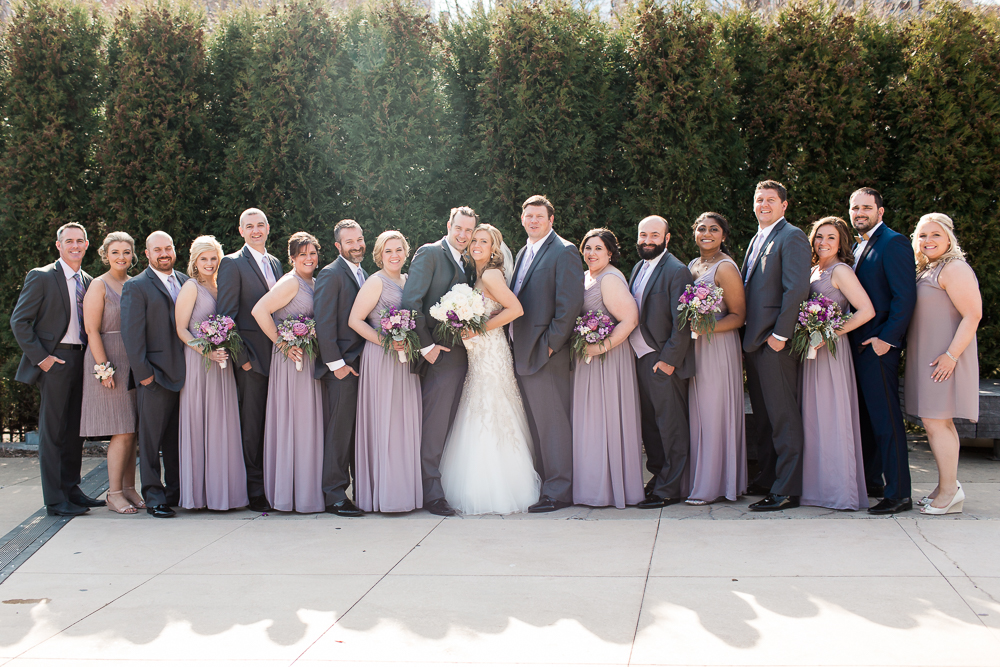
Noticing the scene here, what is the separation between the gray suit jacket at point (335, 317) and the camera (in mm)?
5852

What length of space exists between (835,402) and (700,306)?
1.20 m

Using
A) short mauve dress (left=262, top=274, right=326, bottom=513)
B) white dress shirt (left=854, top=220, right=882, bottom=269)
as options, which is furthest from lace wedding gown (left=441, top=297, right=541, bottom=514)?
white dress shirt (left=854, top=220, right=882, bottom=269)

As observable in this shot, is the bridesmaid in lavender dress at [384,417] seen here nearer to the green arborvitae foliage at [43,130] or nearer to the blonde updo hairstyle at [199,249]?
the blonde updo hairstyle at [199,249]

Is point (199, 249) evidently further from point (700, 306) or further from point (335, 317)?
point (700, 306)

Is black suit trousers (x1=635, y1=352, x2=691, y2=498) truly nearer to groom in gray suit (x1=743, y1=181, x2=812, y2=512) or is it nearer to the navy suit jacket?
groom in gray suit (x1=743, y1=181, x2=812, y2=512)

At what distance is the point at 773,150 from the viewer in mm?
7582

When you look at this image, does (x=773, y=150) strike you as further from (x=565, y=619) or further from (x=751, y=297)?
(x=565, y=619)

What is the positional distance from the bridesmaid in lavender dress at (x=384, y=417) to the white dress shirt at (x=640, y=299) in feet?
5.50

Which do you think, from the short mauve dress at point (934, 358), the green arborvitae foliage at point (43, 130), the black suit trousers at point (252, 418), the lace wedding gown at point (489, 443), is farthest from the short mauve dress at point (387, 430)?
the green arborvitae foliage at point (43, 130)

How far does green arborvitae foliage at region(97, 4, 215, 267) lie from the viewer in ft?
25.7

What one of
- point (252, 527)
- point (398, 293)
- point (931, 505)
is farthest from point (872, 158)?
point (252, 527)

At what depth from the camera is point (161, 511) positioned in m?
5.96

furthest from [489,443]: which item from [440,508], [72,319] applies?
[72,319]

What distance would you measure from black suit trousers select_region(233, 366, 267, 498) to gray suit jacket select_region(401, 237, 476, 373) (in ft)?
4.25
